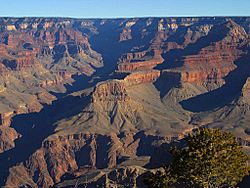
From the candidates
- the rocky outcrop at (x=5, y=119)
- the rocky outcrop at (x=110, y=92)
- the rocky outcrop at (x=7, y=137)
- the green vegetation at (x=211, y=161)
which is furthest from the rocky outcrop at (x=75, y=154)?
the green vegetation at (x=211, y=161)

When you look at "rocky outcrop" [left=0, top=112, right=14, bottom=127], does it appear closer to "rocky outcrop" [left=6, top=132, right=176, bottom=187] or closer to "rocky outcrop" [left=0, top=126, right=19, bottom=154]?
"rocky outcrop" [left=0, top=126, right=19, bottom=154]

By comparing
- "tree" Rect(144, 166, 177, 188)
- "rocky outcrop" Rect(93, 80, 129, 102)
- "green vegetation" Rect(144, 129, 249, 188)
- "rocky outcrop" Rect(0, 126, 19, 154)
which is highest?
"green vegetation" Rect(144, 129, 249, 188)

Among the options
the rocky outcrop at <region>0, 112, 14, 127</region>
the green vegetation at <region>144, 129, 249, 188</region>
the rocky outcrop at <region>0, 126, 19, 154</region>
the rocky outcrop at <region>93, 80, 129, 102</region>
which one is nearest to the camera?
the green vegetation at <region>144, 129, 249, 188</region>

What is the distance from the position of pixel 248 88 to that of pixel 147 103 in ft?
122

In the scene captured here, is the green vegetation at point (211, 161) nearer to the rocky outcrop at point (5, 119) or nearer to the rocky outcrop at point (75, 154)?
the rocky outcrop at point (75, 154)

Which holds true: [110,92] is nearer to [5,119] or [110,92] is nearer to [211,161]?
[5,119]

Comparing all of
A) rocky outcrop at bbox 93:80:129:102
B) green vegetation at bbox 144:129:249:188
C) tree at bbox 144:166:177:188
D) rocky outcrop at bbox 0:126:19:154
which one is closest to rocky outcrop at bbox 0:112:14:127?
rocky outcrop at bbox 0:126:19:154

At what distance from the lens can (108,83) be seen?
574 ft

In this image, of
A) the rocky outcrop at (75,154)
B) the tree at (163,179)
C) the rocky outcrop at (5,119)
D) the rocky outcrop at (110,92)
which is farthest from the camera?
the rocky outcrop at (5,119)

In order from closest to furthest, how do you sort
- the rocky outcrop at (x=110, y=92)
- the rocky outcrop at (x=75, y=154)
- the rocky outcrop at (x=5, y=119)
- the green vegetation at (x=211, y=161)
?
the green vegetation at (x=211, y=161) < the rocky outcrop at (x=75, y=154) < the rocky outcrop at (x=110, y=92) < the rocky outcrop at (x=5, y=119)

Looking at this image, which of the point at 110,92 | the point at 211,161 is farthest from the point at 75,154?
the point at 211,161

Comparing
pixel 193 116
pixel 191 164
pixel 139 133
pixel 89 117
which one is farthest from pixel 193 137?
pixel 193 116

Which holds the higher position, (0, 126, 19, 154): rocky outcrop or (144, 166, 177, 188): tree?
(144, 166, 177, 188): tree

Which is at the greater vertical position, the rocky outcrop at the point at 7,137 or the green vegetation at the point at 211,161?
the green vegetation at the point at 211,161
